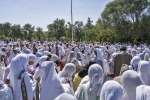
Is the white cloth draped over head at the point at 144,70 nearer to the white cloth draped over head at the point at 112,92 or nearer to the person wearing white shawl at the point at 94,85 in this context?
the person wearing white shawl at the point at 94,85

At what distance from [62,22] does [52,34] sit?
3.45m

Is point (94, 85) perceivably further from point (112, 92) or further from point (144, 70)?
point (144, 70)

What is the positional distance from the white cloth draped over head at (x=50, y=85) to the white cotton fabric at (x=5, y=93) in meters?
0.50

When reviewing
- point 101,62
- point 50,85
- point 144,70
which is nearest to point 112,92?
point 50,85

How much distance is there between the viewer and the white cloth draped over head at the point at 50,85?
3080mm

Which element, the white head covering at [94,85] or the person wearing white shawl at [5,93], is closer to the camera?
the person wearing white shawl at [5,93]

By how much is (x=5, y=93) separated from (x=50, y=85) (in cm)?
64

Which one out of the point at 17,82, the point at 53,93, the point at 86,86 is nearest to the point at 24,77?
the point at 17,82

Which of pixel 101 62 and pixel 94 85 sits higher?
pixel 94 85

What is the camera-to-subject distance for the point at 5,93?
2.79 m

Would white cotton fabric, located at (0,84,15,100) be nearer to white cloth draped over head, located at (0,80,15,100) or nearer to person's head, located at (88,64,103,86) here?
white cloth draped over head, located at (0,80,15,100)

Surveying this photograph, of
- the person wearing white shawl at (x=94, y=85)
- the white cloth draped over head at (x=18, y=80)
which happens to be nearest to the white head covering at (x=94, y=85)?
the person wearing white shawl at (x=94, y=85)

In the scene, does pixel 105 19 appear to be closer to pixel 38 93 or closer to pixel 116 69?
pixel 116 69

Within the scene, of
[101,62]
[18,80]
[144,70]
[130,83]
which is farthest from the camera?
[101,62]
